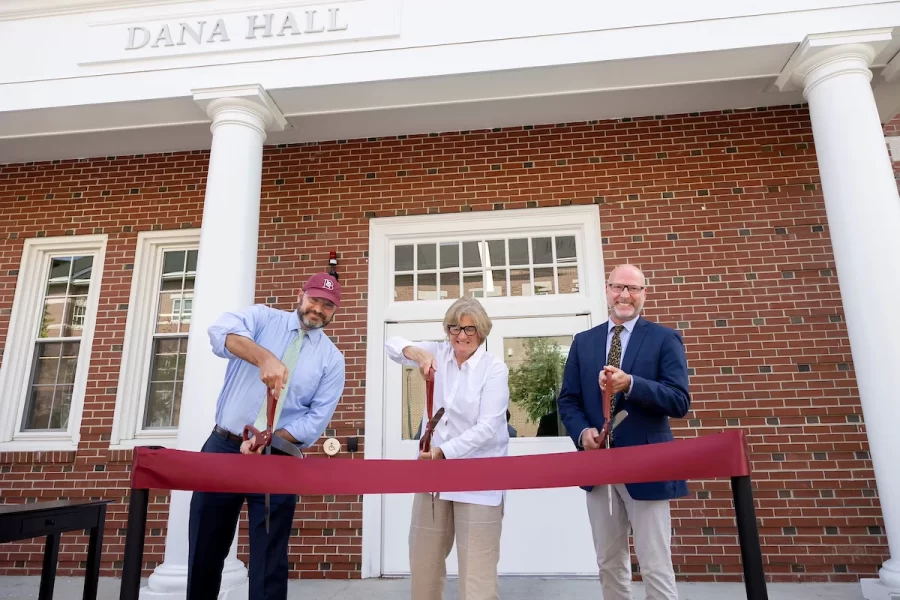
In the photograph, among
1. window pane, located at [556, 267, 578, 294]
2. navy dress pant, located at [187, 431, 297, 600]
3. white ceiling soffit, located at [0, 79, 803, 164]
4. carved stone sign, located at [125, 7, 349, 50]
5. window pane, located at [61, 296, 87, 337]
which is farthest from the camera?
window pane, located at [61, 296, 87, 337]

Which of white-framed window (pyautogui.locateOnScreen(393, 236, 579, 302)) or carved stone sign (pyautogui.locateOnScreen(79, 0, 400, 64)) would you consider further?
white-framed window (pyautogui.locateOnScreen(393, 236, 579, 302))

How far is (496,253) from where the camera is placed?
5715mm

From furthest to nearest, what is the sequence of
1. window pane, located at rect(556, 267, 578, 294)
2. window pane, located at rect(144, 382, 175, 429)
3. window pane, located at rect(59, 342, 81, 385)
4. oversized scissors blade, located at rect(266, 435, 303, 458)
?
1. window pane, located at rect(59, 342, 81, 385)
2. window pane, located at rect(144, 382, 175, 429)
3. window pane, located at rect(556, 267, 578, 294)
4. oversized scissors blade, located at rect(266, 435, 303, 458)

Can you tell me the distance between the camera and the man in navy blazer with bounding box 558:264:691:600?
2.60 m

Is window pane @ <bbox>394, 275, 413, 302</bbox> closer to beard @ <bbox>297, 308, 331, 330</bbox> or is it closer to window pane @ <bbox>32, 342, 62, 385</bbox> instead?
beard @ <bbox>297, 308, 331, 330</bbox>

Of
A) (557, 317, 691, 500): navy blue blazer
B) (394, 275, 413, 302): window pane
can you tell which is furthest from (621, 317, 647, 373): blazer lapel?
(394, 275, 413, 302): window pane

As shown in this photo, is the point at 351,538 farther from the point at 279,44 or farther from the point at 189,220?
the point at 279,44

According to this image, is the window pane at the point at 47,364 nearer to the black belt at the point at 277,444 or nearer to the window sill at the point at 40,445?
the window sill at the point at 40,445

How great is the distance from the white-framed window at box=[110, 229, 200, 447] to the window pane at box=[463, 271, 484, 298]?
2.65 m

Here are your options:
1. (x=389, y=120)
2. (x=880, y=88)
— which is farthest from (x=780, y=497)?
(x=389, y=120)

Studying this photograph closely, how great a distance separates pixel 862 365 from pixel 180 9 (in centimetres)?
564

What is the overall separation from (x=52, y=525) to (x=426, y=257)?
3512 mm

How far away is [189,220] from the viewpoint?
604 centimetres

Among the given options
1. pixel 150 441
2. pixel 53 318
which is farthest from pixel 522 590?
pixel 53 318
